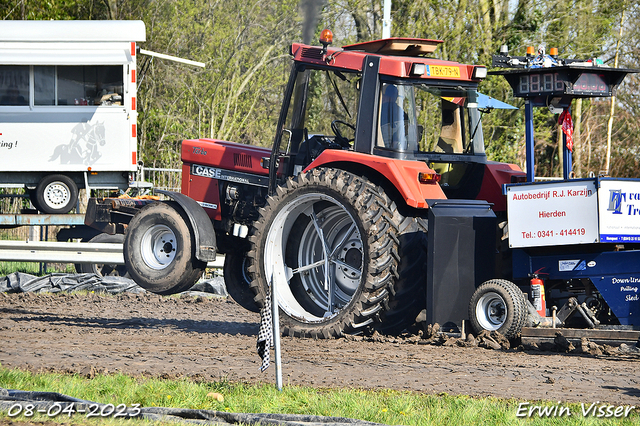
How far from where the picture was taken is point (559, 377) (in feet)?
18.8

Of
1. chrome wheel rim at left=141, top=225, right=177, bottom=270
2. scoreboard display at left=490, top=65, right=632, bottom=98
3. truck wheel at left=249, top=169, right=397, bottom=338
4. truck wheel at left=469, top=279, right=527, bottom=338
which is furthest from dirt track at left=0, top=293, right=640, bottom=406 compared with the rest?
scoreboard display at left=490, top=65, right=632, bottom=98

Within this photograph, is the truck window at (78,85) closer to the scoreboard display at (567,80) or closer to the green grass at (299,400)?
the scoreboard display at (567,80)

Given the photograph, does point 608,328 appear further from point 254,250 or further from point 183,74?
point 183,74

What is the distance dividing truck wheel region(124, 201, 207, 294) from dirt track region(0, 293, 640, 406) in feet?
1.82

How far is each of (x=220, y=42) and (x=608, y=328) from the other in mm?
18454

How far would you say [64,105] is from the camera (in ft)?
49.4

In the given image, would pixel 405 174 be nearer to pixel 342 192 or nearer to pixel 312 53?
pixel 342 192

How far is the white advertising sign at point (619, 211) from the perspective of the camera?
6.56 metres

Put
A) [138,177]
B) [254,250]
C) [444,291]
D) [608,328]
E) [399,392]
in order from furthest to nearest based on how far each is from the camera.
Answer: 1. [138,177]
2. [254,250]
3. [444,291]
4. [608,328]
5. [399,392]

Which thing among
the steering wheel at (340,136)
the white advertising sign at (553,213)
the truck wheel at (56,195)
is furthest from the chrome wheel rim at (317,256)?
the truck wheel at (56,195)

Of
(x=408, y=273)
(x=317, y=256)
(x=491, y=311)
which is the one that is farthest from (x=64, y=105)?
(x=491, y=311)

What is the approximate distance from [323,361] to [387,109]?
100 inches

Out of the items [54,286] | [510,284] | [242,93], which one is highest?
[242,93]

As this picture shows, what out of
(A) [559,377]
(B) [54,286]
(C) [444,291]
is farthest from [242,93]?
(A) [559,377]
